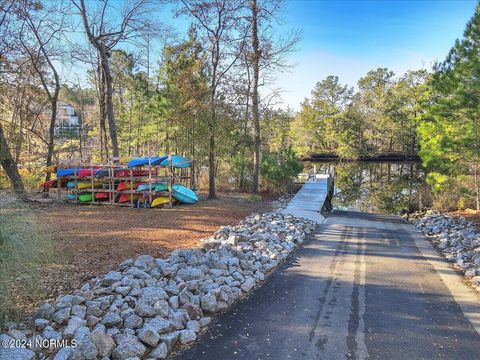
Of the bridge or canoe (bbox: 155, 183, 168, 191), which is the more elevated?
canoe (bbox: 155, 183, 168, 191)

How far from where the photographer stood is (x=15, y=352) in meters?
2.56

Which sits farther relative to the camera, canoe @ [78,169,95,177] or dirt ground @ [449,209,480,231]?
canoe @ [78,169,95,177]

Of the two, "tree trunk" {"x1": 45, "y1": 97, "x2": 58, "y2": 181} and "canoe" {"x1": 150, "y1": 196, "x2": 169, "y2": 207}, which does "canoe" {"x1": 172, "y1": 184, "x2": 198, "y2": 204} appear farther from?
"tree trunk" {"x1": 45, "y1": 97, "x2": 58, "y2": 181}

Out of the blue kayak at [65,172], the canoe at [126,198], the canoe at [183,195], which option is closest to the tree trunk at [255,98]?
the canoe at [183,195]

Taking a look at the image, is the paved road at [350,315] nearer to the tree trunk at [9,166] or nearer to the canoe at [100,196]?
the canoe at [100,196]

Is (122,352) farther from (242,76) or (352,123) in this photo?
(352,123)

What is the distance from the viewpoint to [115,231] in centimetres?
679

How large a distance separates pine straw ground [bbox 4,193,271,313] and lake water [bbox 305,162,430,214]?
7880mm

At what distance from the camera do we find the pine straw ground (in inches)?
166

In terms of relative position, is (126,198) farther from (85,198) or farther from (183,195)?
(183,195)

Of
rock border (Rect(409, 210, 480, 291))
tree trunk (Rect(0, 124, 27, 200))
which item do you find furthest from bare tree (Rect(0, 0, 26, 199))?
rock border (Rect(409, 210, 480, 291))

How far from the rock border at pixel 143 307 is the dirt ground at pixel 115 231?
1.54 feet

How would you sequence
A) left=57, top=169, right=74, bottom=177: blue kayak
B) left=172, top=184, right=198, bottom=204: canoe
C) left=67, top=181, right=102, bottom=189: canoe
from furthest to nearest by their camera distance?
left=57, top=169, right=74, bottom=177: blue kayak
left=67, top=181, right=102, bottom=189: canoe
left=172, top=184, right=198, bottom=204: canoe

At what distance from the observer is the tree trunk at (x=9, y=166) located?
9.27 meters
